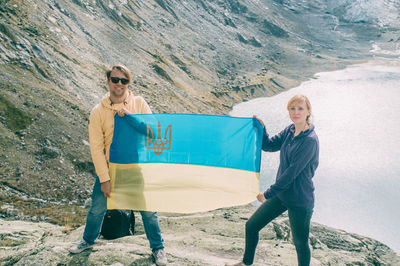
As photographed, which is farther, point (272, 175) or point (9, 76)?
point (272, 175)

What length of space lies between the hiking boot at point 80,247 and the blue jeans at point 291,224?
9.98 feet

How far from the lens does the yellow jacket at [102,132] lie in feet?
18.8

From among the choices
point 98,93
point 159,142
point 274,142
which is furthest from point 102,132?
point 98,93

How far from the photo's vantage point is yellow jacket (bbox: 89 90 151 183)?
5.73 metres

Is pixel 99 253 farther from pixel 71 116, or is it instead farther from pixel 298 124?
pixel 71 116

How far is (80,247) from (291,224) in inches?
155

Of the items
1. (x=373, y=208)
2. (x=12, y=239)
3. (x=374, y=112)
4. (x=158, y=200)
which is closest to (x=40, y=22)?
(x=12, y=239)

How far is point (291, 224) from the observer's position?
17.8ft

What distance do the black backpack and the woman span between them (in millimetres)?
3523

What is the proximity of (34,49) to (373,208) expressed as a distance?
3047 centimetres

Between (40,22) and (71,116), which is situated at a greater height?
(40,22)

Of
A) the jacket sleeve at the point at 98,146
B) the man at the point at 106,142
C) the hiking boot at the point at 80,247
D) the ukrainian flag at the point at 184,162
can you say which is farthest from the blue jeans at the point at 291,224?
the hiking boot at the point at 80,247

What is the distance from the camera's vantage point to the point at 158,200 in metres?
6.44

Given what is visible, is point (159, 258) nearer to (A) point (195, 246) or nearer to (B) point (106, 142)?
(A) point (195, 246)
